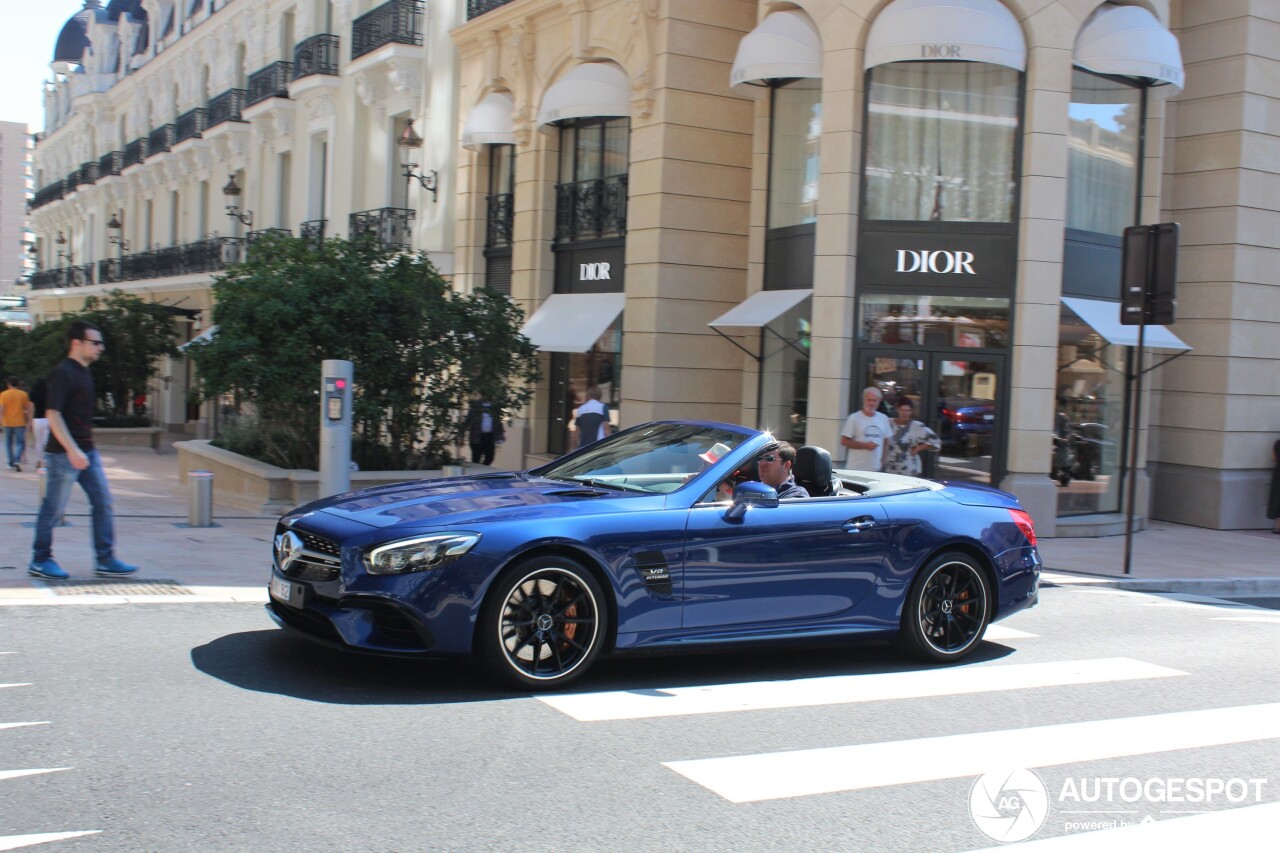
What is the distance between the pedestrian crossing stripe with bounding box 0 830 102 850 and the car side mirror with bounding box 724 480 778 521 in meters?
3.67

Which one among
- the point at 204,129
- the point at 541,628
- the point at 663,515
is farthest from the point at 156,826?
the point at 204,129

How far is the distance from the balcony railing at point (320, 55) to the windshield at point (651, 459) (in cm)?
2340

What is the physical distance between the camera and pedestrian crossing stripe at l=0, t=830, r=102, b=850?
4.10 meters

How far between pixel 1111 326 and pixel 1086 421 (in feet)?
4.33

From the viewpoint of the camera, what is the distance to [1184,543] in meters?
15.9

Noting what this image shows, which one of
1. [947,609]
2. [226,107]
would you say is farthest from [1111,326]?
[226,107]

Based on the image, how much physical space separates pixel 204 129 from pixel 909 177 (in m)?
27.5

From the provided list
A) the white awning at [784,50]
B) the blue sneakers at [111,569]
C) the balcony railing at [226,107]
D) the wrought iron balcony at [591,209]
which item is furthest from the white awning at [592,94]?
the balcony railing at [226,107]

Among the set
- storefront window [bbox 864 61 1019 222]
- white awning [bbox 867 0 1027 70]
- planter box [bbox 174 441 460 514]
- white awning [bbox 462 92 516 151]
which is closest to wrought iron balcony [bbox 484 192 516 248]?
white awning [bbox 462 92 516 151]

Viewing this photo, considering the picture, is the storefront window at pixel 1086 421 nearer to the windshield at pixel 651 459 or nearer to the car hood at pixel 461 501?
the windshield at pixel 651 459

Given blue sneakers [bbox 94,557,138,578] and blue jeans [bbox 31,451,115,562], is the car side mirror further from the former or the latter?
blue sneakers [bbox 94,557,138,578]

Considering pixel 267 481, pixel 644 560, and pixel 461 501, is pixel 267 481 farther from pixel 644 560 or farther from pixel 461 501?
pixel 644 560

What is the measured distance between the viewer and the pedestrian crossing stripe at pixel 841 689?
20.8ft

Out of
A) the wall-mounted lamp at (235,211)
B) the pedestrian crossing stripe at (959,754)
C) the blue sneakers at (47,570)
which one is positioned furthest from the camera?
the wall-mounted lamp at (235,211)
